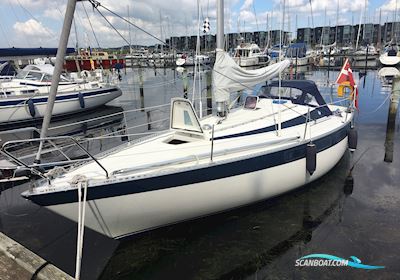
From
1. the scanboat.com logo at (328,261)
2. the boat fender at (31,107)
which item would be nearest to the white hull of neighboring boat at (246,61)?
the boat fender at (31,107)

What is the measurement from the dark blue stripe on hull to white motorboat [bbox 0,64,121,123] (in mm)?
14149

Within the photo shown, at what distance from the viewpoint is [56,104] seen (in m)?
18.0

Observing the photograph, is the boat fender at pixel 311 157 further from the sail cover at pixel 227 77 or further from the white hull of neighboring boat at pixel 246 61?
the white hull of neighboring boat at pixel 246 61

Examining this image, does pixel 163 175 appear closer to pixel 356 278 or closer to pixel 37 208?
pixel 356 278

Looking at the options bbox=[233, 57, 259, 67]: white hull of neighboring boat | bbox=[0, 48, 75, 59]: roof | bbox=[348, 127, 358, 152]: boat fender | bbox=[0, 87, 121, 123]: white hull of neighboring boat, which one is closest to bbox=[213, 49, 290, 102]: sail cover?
bbox=[348, 127, 358, 152]: boat fender

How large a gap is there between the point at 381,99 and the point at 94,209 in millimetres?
20255

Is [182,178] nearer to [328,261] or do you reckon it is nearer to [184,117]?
[184,117]

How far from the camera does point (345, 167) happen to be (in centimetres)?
910

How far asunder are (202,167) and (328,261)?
2.75 m

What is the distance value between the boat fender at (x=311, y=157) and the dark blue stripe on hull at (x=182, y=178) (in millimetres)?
117

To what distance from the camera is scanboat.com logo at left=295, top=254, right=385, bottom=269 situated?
5.06m

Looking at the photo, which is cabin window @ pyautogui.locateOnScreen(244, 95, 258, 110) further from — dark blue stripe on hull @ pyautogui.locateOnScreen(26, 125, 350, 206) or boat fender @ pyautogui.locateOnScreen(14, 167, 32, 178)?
boat fender @ pyautogui.locateOnScreen(14, 167, 32, 178)

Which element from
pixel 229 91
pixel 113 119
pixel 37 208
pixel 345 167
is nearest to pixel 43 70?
pixel 113 119

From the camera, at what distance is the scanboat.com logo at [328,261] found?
16.6 feet
